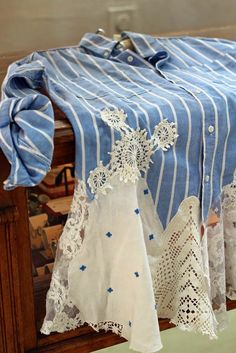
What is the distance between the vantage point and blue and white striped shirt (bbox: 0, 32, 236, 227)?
0.89 metres

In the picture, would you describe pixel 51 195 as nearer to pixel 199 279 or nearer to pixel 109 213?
pixel 109 213

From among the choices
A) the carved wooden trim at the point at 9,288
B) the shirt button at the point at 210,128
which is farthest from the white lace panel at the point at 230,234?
the carved wooden trim at the point at 9,288

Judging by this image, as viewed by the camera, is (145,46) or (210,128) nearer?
(210,128)

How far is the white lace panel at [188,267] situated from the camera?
1.05 meters

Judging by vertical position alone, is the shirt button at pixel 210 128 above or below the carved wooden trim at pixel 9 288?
above

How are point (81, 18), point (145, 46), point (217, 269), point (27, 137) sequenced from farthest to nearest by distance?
point (81, 18) → point (145, 46) → point (217, 269) → point (27, 137)

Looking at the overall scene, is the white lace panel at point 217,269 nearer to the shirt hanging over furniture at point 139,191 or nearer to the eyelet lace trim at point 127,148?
the shirt hanging over furniture at point 139,191

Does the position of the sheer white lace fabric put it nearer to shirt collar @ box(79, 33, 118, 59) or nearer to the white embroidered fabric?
the white embroidered fabric

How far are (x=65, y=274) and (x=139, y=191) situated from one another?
0.18 m

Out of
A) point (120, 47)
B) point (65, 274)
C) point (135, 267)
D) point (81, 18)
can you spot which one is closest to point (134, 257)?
point (135, 267)

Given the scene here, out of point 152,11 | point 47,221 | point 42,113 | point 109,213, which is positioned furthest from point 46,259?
point 152,11

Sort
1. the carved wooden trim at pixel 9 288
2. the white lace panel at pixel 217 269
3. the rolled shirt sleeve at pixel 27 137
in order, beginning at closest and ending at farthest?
the rolled shirt sleeve at pixel 27 137 → the carved wooden trim at pixel 9 288 → the white lace panel at pixel 217 269

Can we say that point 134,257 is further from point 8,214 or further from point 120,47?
point 120,47

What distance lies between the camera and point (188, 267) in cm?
105
